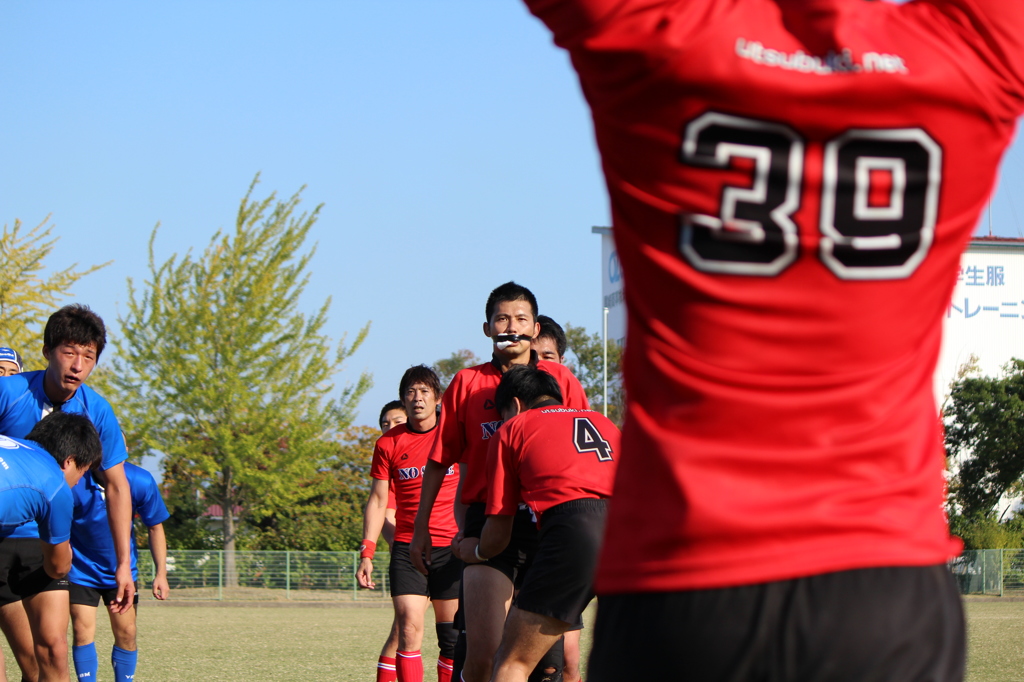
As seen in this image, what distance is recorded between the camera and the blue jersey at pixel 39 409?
6.27 meters

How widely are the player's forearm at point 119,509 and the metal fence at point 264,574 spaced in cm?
2064

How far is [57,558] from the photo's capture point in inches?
227

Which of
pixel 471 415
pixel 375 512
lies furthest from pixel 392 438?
Answer: pixel 471 415

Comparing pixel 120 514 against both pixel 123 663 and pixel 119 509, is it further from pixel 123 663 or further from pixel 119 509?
pixel 123 663

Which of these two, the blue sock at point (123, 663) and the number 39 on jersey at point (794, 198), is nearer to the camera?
the number 39 on jersey at point (794, 198)

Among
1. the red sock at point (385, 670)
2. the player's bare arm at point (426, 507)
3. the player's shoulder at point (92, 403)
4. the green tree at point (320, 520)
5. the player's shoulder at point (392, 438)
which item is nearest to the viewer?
the player's shoulder at point (92, 403)

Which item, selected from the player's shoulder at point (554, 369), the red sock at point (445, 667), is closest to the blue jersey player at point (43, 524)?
the red sock at point (445, 667)

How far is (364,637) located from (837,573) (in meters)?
13.7

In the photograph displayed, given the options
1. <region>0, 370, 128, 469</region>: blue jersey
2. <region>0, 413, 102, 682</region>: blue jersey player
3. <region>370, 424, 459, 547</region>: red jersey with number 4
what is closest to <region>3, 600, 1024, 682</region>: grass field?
<region>370, 424, 459, 547</region>: red jersey with number 4

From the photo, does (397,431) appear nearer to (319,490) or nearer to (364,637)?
(364,637)

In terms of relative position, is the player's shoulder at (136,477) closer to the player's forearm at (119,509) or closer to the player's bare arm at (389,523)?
the player's forearm at (119,509)

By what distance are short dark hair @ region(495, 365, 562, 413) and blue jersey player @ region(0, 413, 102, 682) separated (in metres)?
2.21

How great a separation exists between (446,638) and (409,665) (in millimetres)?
314

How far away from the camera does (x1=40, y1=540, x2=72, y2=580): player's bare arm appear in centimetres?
575
